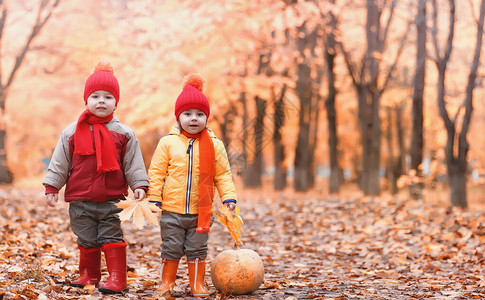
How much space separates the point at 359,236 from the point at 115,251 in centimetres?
511

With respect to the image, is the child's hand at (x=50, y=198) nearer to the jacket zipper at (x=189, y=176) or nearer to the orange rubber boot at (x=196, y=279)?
the jacket zipper at (x=189, y=176)

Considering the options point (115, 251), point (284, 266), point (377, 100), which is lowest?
point (284, 266)

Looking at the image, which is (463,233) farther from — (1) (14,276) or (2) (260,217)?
(1) (14,276)

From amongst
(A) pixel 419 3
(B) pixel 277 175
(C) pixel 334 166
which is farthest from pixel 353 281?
(B) pixel 277 175

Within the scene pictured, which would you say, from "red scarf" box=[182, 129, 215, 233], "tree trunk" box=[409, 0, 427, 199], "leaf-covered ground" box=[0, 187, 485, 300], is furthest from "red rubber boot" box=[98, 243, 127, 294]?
"tree trunk" box=[409, 0, 427, 199]

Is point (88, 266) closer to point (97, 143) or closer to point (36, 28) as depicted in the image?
point (97, 143)

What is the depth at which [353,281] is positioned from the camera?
5.81 metres

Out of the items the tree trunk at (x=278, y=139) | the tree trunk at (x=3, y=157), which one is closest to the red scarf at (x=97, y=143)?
the tree trunk at (x=278, y=139)

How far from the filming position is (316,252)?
7961 mm

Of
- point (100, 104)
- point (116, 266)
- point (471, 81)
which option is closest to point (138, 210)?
point (116, 266)

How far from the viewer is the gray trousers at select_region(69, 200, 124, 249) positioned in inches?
186

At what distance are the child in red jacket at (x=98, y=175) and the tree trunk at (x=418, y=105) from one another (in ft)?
31.0

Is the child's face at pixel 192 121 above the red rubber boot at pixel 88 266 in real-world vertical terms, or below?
above

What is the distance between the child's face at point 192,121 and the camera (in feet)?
15.8
